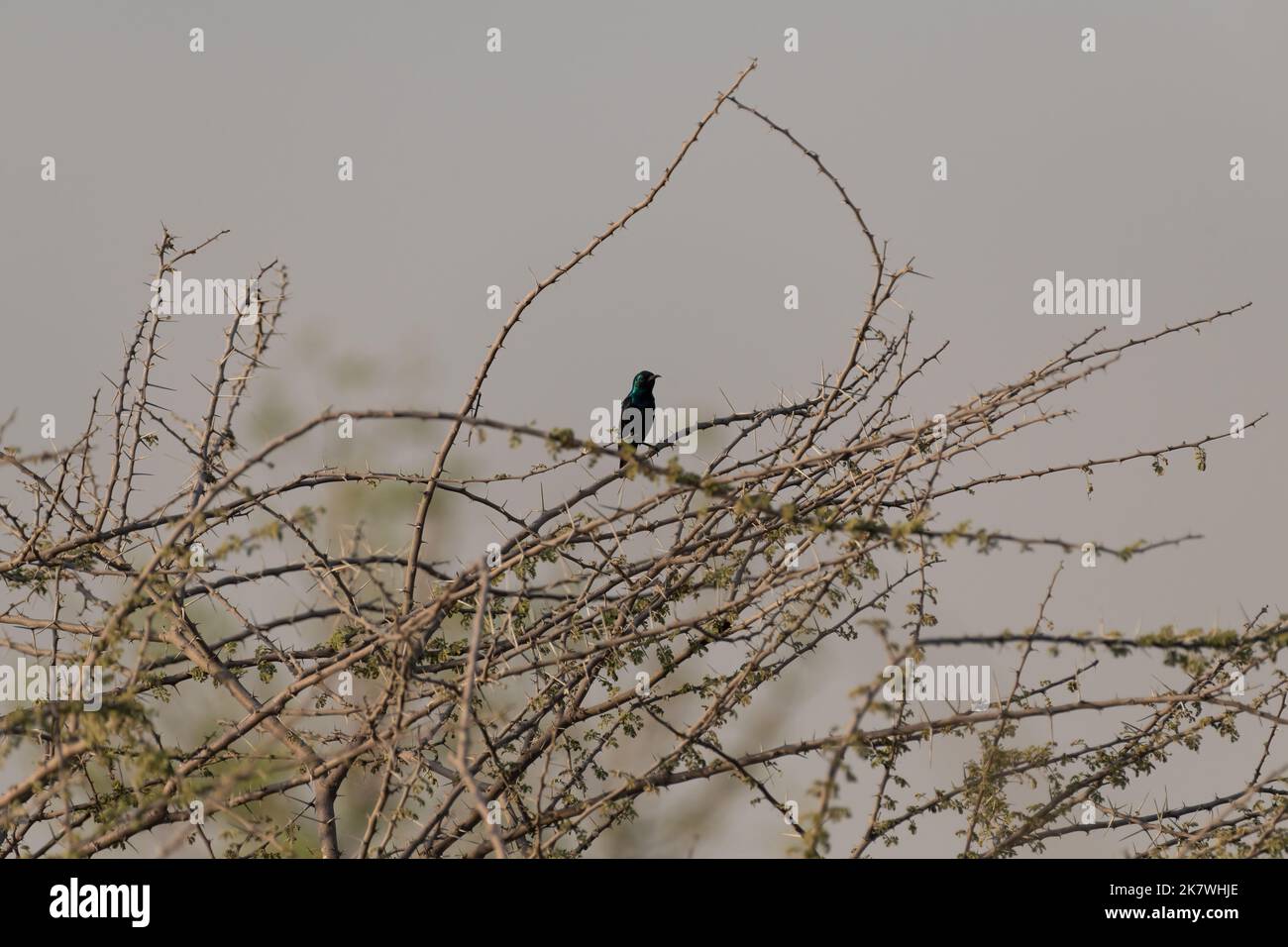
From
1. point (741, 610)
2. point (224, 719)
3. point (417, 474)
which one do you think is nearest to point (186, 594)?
point (224, 719)

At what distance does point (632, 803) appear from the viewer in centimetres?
459

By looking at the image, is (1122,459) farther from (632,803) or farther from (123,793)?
(123,793)

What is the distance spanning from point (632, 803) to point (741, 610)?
0.71 meters

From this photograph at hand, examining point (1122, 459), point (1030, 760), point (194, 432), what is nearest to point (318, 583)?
point (194, 432)

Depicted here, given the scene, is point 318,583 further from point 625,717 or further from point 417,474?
point 625,717

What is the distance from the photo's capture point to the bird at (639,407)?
390 inches

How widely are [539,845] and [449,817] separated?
1.11m

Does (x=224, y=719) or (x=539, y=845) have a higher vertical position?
(x=224, y=719)

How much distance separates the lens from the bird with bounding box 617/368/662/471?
9.91 meters

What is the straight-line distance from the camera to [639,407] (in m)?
10.0
